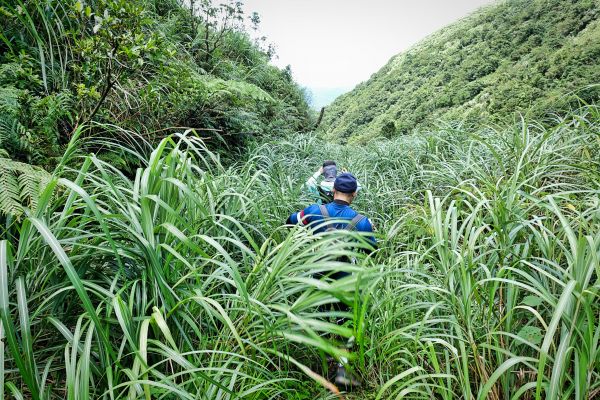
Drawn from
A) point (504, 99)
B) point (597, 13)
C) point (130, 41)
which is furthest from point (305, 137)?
point (597, 13)

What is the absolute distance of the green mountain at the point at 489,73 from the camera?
16203 millimetres

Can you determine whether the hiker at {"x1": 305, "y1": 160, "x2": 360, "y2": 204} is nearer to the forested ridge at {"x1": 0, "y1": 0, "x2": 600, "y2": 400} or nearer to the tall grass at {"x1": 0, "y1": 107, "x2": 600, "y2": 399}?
the forested ridge at {"x1": 0, "y1": 0, "x2": 600, "y2": 400}

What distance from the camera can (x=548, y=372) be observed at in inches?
44.6

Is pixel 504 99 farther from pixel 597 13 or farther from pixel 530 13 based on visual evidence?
pixel 530 13

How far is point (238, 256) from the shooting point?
188cm

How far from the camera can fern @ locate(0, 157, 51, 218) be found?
1.15m

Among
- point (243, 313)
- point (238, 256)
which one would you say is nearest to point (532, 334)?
point (243, 313)

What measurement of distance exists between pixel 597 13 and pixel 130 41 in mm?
27432

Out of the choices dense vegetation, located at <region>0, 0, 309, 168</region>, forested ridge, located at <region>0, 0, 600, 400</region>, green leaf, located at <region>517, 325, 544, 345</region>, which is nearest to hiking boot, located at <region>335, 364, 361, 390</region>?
forested ridge, located at <region>0, 0, 600, 400</region>

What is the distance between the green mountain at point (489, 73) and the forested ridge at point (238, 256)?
7142mm

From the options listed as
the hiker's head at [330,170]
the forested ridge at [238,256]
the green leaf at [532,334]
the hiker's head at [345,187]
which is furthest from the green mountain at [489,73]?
the green leaf at [532,334]

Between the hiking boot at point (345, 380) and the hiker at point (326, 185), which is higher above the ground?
the hiker at point (326, 185)

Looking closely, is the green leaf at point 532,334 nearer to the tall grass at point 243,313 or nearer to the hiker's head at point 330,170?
the tall grass at point 243,313

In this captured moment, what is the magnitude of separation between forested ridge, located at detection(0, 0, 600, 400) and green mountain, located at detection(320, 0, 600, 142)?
7.14m
